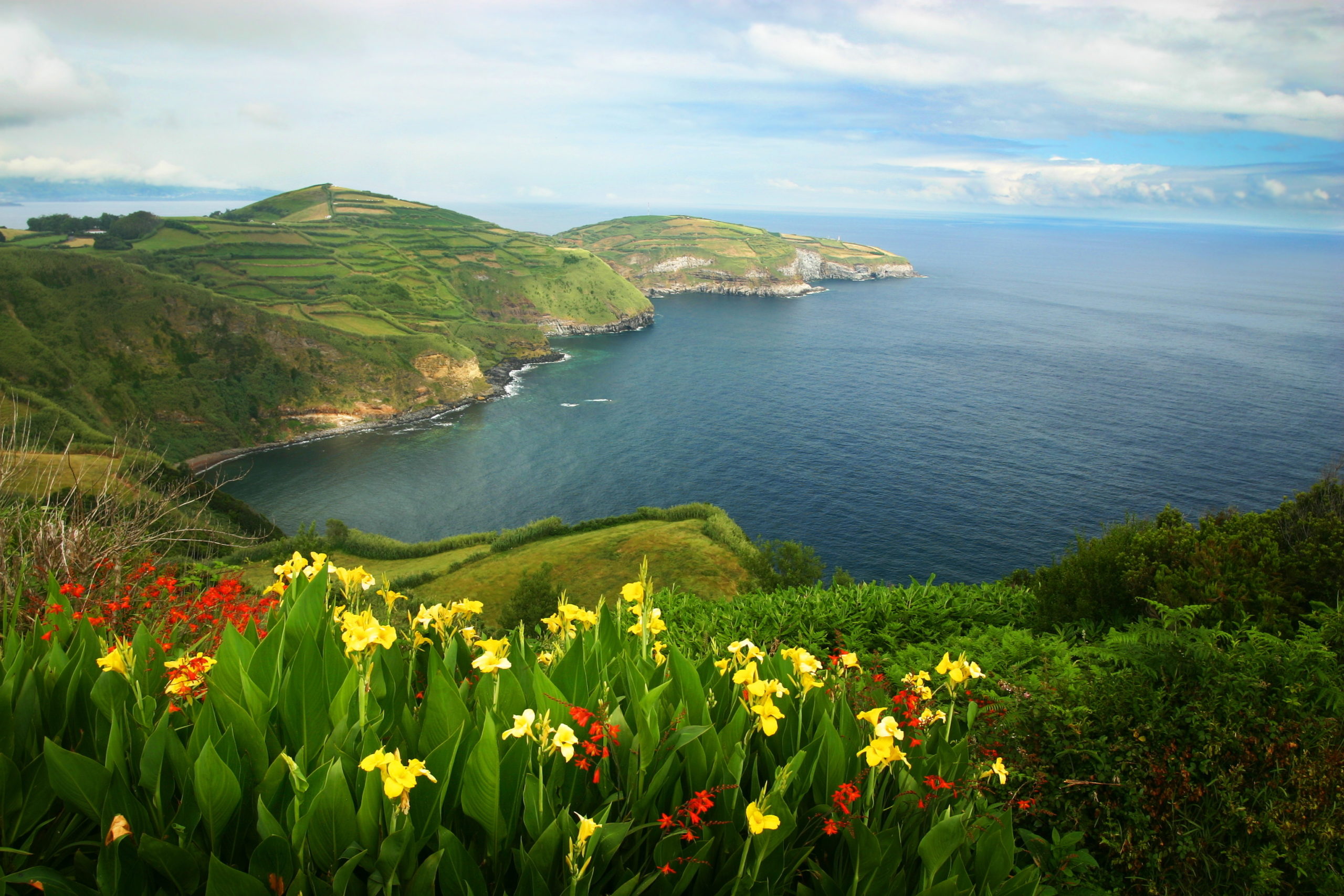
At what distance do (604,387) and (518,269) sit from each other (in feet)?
285

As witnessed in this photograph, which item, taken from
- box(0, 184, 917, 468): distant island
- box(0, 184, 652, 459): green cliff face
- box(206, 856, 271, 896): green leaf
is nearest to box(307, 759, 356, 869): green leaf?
box(206, 856, 271, 896): green leaf

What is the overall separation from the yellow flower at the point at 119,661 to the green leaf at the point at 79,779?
26.5 inches

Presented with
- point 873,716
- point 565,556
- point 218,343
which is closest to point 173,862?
point 873,716

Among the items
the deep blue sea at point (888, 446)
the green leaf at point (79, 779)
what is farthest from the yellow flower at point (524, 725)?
the deep blue sea at point (888, 446)

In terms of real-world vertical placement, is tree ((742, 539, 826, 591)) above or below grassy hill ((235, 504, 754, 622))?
above

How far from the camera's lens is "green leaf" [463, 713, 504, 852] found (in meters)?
3.82

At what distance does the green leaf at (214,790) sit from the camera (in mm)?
3646

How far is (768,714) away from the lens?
443 cm

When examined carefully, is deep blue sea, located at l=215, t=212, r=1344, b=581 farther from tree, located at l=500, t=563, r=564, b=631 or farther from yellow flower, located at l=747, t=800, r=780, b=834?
yellow flower, located at l=747, t=800, r=780, b=834

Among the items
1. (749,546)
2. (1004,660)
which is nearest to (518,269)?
(749,546)

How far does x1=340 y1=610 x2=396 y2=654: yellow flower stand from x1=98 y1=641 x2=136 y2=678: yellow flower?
1.31 m

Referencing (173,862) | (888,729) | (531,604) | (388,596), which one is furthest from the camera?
(531,604)

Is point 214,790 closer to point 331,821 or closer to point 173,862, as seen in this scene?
point 173,862

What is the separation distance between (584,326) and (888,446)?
4403 inches
